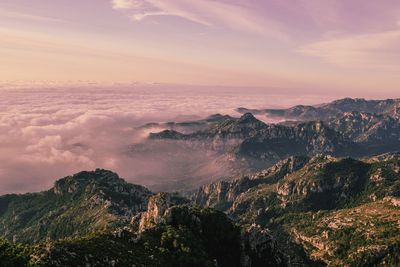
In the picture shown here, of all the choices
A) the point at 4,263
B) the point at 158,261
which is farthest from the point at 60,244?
the point at 158,261

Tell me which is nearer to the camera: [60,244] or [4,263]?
[4,263]

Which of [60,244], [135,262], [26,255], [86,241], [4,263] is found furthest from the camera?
[86,241]

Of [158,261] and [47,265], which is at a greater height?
[47,265]

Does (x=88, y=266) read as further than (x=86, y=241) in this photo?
No

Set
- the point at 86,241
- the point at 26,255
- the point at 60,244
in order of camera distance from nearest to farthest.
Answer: the point at 26,255 → the point at 60,244 → the point at 86,241

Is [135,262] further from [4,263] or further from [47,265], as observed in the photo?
[4,263]

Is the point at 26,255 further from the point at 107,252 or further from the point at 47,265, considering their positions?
the point at 107,252

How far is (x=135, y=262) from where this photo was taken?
179625 millimetres

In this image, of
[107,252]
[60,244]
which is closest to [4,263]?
[60,244]

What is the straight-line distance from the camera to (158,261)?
198375 mm

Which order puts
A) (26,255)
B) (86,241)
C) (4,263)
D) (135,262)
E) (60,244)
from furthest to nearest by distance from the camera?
(86,241) → (135,262) → (60,244) → (26,255) → (4,263)

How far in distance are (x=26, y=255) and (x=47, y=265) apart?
35.1 feet

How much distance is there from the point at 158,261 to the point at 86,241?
35409 mm

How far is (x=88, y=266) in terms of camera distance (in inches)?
6304
